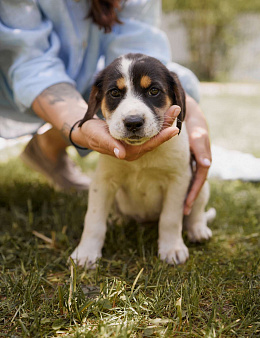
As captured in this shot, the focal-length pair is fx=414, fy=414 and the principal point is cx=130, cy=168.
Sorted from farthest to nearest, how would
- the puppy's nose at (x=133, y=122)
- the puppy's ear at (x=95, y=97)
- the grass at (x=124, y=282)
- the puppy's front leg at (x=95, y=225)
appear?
the puppy's front leg at (x=95, y=225)
the puppy's ear at (x=95, y=97)
the puppy's nose at (x=133, y=122)
the grass at (x=124, y=282)

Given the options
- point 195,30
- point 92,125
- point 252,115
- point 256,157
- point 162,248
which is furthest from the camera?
point 195,30

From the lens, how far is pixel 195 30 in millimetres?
20031

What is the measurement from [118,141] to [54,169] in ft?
6.92

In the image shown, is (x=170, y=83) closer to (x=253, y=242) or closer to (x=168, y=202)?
(x=168, y=202)

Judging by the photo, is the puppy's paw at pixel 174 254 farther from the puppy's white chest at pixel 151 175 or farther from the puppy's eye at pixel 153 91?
the puppy's eye at pixel 153 91

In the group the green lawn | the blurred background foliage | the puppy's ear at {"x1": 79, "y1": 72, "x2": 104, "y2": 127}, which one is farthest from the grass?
the blurred background foliage

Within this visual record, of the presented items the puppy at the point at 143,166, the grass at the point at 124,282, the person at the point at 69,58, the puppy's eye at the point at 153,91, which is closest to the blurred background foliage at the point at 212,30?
the person at the point at 69,58

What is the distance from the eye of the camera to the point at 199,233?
313cm

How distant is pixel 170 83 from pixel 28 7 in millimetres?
1488

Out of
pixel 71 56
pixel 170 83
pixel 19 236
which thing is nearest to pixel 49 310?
pixel 19 236

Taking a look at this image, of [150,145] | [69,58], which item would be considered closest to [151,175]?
[150,145]

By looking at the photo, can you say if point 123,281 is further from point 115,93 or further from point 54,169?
point 54,169

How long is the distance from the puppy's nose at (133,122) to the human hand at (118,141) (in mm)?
135

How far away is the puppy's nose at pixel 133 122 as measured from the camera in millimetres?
2281
